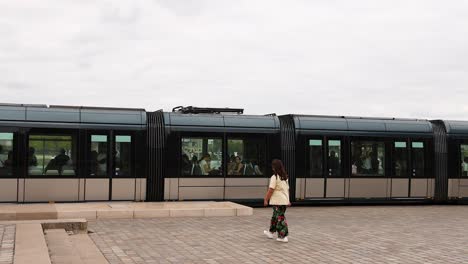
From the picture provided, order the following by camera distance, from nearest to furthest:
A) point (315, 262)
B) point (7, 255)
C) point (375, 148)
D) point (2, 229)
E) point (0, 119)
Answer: point (7, 255) < point (315, 262) < point (2, 229) < point (0, 119) < point (375, 148)

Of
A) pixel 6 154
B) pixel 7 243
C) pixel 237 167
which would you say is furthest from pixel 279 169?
pixel 6 154

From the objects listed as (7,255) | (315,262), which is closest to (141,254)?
(7,255)

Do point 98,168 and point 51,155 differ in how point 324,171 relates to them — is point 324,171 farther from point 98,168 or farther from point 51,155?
point 51,155

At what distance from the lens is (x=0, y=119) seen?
56.0ft

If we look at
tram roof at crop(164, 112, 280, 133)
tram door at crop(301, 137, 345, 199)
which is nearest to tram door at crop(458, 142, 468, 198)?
tram door at crop(301, 137, 345, 199)

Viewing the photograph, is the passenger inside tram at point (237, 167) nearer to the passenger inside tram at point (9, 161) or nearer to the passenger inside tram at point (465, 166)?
the passenger inside tram at point (9, 161)

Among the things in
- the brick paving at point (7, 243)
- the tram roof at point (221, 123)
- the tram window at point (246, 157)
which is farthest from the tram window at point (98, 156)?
the brick paving at point (7, 243)

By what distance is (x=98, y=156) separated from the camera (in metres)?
17.9

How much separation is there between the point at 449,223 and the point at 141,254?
919 centimetres

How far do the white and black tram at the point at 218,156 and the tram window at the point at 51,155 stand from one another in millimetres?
29

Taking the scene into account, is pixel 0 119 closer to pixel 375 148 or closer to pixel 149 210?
pixel 149 210

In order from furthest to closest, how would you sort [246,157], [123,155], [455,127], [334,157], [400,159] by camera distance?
[455,127] → [400,159] → [334,157] → [246,157] → [123,155]

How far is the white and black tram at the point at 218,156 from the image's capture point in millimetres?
17359

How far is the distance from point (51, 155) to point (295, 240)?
349 inches
